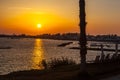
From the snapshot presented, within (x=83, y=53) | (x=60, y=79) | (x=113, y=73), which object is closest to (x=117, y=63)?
(x=113, y=73)

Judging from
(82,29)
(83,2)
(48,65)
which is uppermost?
(83,2)

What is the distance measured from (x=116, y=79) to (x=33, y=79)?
440 cm

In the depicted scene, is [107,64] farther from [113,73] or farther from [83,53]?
[83,53]

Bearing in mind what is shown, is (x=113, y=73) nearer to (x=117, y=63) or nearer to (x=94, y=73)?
(x=94, y=73)

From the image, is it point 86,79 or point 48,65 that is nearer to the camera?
point 86,79

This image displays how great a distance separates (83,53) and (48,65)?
31.8 ft

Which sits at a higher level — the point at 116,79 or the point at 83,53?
the point at 83,53

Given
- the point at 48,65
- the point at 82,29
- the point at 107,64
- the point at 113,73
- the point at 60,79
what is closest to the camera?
the point at 60,79

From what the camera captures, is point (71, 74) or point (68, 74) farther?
point (68, 74)

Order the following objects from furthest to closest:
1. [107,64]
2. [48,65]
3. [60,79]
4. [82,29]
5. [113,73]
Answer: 1. [48,65]
2. [107,64]
3. [113,73]
4. [82,29]
5. [60,79]

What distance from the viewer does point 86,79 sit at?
60.4 feet

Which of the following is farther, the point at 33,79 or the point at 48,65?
the point at 48,65

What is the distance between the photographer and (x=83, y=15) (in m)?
19.5

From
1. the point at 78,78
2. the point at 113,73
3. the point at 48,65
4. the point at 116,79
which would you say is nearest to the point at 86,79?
the point at 78,78
